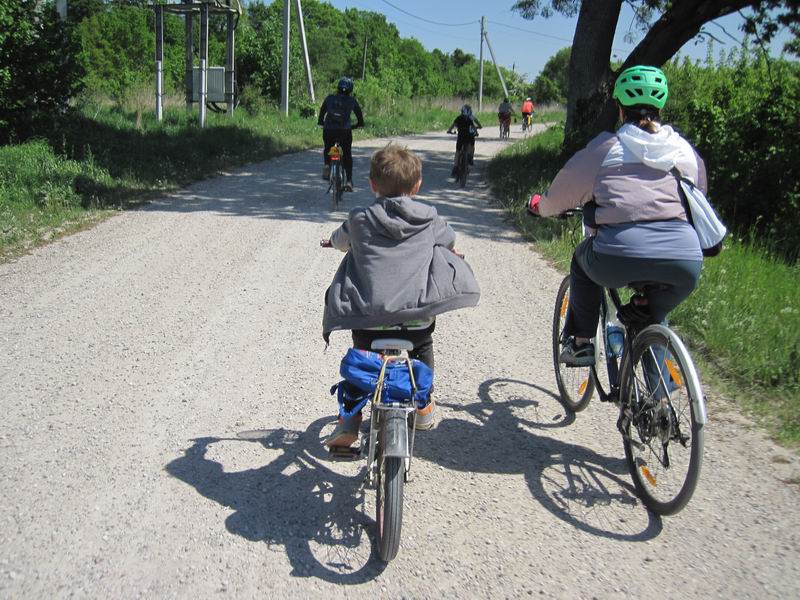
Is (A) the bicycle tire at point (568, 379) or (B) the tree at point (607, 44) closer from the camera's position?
(A) the bicycle tire at point (568, 379)

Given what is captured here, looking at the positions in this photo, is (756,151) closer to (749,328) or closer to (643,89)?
(749,328)

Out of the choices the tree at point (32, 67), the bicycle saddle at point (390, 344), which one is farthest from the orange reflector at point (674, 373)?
the tree at point (32, 67)

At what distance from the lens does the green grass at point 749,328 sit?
4.79 meters

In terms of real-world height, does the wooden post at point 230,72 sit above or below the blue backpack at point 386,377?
above

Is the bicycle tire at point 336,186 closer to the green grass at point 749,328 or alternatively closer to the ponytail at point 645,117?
the green grass at point 749,328

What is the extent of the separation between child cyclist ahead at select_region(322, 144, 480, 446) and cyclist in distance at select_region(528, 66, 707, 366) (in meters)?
0.73

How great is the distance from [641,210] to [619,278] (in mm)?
334

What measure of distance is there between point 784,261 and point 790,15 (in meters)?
8.30

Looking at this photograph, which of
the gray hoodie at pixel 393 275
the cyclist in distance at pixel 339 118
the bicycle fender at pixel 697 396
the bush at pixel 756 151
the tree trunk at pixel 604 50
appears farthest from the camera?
the tree trunk at pixel 604 50

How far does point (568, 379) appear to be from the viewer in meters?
4.68

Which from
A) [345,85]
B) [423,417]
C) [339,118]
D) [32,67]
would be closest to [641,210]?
[423,417]

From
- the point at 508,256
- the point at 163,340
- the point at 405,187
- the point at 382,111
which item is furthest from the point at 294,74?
the point at 405,187

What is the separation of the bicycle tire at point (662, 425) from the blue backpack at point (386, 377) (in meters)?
1.07

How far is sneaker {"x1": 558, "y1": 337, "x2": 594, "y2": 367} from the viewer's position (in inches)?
163
